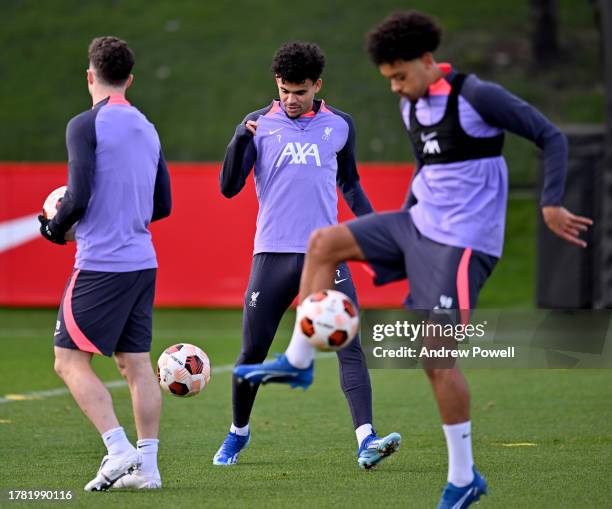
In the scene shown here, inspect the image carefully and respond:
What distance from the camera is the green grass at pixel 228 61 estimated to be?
3002 cm

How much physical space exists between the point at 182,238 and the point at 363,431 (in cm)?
1147

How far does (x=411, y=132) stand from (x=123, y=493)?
2.32m

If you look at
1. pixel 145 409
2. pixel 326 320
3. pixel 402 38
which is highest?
pixel 402 38

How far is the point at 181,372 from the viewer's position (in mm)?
7422

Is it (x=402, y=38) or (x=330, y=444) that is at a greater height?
(x=402, y=38)

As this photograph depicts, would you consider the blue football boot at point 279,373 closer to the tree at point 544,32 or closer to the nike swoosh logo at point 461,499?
the nike swoosh logo at point 461,499

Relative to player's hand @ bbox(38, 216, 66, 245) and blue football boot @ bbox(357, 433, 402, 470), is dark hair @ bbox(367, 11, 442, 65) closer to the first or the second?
player's hand @ bbox(38, 216, 66, 245)

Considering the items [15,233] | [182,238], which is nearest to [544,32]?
[182,238]

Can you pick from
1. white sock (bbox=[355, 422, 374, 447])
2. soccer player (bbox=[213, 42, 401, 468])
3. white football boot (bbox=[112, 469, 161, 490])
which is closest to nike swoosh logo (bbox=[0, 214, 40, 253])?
soccer player (bbox=[213, 42, 401, 468])

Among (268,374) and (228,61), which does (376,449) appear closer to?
(268,374)

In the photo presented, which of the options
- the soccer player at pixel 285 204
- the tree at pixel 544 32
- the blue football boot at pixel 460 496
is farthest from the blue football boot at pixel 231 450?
the tree at pixel 544 32

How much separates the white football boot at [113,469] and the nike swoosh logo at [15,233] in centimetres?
1264

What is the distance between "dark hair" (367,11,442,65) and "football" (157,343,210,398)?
102 inches

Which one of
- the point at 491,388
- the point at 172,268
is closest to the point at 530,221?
the point at 172,268
